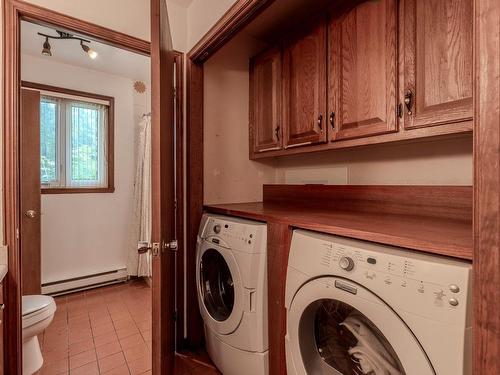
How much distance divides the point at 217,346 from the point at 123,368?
60 centimetres

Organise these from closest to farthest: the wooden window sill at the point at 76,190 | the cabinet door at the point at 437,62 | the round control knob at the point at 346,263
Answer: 1. the round control knob at the point at 346,263
2. the cabinet door at the point at 437,62
3. the wooden window sill at the point at 76,190

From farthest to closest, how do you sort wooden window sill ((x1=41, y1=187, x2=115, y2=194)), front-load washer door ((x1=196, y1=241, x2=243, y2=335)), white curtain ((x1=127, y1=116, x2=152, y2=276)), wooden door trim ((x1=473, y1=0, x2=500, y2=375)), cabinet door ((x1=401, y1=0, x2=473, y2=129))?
white curtain ((x1=127, y1=116, x2=152, y2=276)) → wooden window sill ((x1=41, y1=187, x2=115, y2=194)) → front-load washer door ((x1=196, y1=241, x2=243, y2=335)) → cabinet door ((x1=401, y1=0, x2=473, y2=129)) → wooden door trim ((x1=473, y1=0, x2=500, y2=375))

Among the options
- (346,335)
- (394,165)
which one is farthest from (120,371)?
(394,165)

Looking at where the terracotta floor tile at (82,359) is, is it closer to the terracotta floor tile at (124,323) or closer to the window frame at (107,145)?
the terracotta floor tile at (124,323)

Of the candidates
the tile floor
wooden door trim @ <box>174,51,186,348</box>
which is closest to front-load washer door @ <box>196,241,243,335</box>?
wooden door trim @ <box>174,51,186,348</box>

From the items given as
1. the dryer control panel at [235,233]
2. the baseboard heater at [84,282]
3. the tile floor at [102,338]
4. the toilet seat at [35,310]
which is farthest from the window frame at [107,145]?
the dryer control panel at [235,233]

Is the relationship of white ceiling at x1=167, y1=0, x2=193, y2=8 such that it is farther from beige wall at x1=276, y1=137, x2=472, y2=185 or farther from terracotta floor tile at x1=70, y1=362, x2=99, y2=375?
terracotta floor tile at x1=70, y1=362, x2=99, y2=375

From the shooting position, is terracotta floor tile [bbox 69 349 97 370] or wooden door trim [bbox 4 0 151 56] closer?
wooden door trim [bbox 4 0 151 56]

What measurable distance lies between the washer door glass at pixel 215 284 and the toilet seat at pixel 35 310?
0.92 metres

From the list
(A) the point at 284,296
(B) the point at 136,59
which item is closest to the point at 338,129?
(A) the point at 284,296

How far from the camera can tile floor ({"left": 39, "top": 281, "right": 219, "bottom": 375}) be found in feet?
5.36

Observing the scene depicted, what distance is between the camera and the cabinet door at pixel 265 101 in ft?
6.07

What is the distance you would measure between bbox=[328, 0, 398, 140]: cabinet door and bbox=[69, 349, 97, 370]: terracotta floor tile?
2.02 metres

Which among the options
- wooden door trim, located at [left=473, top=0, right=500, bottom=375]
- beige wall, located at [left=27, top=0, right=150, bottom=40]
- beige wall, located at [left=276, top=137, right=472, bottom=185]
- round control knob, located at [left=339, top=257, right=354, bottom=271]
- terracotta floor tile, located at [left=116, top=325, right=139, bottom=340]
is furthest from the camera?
terracotta floor tile, located at [left=116, top=325, right=139, bottom=340]
